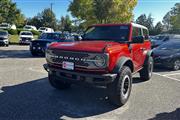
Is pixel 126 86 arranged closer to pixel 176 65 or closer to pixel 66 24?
pixel 176 65

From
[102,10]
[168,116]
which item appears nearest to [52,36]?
[102,10]

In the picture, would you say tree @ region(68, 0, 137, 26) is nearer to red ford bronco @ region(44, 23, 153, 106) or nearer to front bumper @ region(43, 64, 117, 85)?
red ford bronco @ region(44, 23, 153, 106)

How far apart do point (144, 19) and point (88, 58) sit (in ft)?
301

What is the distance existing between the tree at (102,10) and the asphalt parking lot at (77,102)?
37.0ft

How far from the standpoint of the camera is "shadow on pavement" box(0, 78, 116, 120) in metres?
5.46

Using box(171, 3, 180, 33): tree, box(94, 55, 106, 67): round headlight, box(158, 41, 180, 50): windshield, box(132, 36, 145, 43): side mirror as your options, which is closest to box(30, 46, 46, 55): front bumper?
box(158, 41, 180, 50): windshield

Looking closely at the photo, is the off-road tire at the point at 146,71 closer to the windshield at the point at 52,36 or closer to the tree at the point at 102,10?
the windshield at the point at 52,36

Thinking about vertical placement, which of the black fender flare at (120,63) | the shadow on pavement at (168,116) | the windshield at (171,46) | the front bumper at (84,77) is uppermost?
the windshield at (171,46)

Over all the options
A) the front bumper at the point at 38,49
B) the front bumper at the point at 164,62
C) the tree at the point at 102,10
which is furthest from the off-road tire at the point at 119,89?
the tree at the point at 102,10

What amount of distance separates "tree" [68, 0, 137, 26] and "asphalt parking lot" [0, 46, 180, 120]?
1127 cm

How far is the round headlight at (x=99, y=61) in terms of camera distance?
570 cm

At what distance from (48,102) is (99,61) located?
65.4 inches

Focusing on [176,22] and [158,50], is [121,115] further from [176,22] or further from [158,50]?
[176,22]

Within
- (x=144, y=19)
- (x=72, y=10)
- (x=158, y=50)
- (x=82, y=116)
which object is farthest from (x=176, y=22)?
(x=82, y=116)
